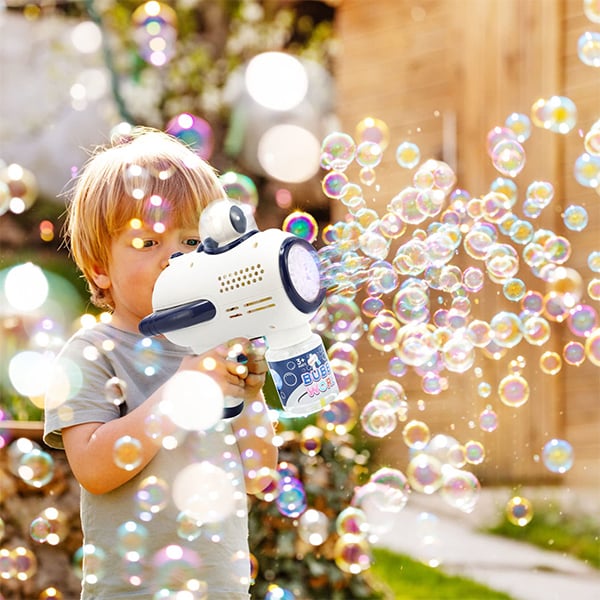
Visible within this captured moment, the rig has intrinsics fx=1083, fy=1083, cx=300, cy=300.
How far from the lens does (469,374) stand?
4805 mm

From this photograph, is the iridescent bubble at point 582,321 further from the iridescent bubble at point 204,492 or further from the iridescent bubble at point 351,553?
the iridescent bubble at point 204,492

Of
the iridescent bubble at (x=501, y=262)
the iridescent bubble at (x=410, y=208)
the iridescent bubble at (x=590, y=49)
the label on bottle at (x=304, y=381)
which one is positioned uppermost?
the iridescent bubble at (x=590, y=49)

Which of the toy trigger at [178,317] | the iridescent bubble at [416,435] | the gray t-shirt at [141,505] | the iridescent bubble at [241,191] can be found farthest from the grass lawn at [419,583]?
the toy trigger at [178,317]

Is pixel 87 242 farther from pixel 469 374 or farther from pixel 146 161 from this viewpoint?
pixel 469 374

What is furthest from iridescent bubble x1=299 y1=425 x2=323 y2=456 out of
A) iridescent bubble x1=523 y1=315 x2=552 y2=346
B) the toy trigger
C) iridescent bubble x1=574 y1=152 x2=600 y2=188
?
the toy trigger

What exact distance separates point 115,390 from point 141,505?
0.20m

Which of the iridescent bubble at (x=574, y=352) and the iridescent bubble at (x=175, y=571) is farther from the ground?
the iridescent bubble at (x=175, y=571)

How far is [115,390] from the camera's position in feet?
5.98

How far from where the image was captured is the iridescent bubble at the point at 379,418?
2.86m

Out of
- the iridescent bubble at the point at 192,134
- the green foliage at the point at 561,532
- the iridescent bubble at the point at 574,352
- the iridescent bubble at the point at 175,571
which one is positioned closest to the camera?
the iridescent bubble at the point at 175,571

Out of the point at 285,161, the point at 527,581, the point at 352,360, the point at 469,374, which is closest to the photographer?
the point at 352,360

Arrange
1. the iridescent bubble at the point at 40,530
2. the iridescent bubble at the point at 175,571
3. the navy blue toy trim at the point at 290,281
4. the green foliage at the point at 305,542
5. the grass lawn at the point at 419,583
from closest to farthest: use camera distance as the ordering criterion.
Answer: the navy blue toy trim at the point at 290,281 < the iridescent bubble at the point at 175,571 < the iridescent bubble at the point at 40,530 < the green foliage at the point at 305,542 < the grass lawn at the point at 419,583

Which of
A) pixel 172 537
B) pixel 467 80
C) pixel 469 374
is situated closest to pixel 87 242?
pixel 172 537

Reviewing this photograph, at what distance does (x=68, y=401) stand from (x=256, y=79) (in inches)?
231
